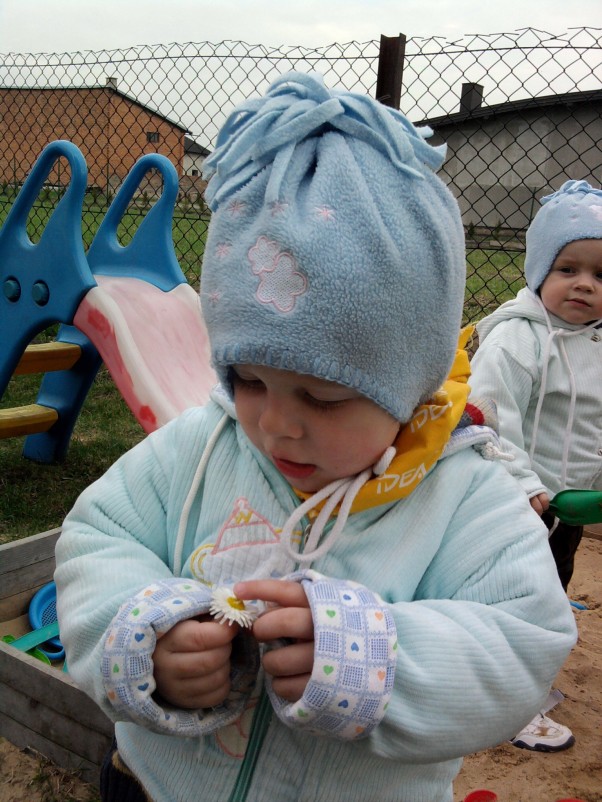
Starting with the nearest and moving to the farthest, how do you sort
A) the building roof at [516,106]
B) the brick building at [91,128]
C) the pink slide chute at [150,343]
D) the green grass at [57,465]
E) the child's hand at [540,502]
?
1. the child's hand at [540,502]
2. the pink slide chute at [150,343]
3. the green grass at [57,465]
4. the building roof at [516,106]
5. the brick building at [91,128]

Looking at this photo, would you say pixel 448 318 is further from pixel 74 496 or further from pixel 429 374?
pixel 74 496

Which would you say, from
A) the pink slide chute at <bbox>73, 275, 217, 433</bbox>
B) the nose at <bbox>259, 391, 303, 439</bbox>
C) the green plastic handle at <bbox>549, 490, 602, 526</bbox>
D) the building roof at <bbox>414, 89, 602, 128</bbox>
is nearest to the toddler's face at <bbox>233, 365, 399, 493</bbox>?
the nose at <bbox>259, 391, 303, 439</bbox>

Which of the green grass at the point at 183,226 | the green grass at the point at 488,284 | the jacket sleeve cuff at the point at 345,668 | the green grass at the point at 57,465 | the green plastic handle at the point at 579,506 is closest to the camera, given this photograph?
the jacket sleeve cuff at the point at 345,668

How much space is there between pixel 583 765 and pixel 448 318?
1.81 meters

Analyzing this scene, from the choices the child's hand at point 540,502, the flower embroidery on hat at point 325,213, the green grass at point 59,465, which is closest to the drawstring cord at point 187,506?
the flower embroidery on hat at point 325,213

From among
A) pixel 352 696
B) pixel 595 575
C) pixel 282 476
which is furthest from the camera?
pixel 595 575

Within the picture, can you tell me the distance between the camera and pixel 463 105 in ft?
22.8

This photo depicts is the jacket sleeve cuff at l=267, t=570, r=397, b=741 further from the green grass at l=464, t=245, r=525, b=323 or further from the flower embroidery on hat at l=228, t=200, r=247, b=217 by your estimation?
the green grass at l=464, t=245, r=525, b=323

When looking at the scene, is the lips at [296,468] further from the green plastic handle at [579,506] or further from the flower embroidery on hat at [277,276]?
the green plastic handle at [579,506]

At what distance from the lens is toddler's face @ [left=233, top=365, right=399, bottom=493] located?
961 mm

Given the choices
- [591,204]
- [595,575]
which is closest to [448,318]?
[591,204]

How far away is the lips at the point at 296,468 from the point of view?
3.32ft

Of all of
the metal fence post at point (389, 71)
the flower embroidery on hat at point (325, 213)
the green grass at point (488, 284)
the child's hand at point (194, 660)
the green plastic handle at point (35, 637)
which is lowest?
the green plastic handle at point (35, 637)

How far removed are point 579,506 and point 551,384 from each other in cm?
80
